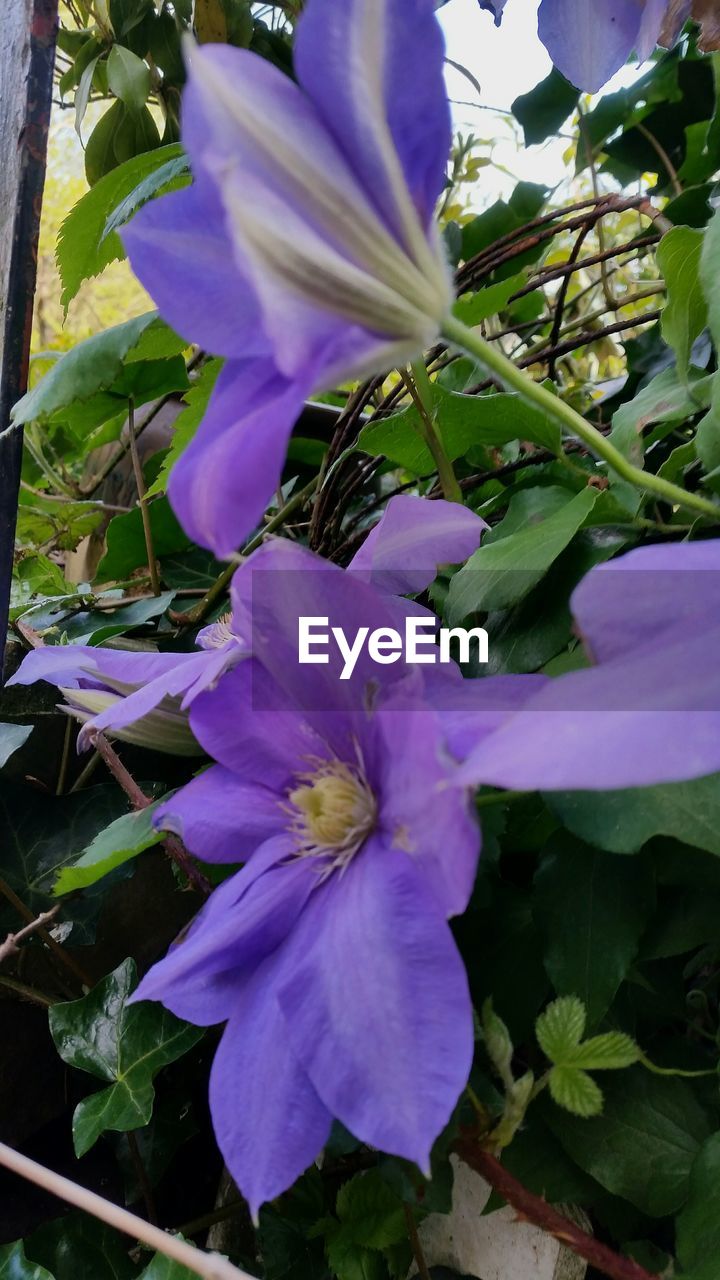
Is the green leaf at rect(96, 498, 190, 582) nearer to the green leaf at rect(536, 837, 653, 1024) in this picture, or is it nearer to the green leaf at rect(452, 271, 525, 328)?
the green leaf at rect(452, 271, 525, 328)

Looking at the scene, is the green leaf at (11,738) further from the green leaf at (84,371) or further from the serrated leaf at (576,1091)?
the serrated leaf at (576,1091)

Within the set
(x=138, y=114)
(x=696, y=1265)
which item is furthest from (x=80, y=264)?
(x=696, y=1265)

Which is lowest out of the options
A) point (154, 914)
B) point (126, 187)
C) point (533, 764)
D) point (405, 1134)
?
point (154, 914)

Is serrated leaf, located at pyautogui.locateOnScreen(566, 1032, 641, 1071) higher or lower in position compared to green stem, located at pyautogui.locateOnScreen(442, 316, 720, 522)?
lower

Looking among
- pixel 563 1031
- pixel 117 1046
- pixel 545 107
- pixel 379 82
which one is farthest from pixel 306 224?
pixel 545 107

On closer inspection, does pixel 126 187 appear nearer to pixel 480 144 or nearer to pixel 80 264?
pixel 80 264

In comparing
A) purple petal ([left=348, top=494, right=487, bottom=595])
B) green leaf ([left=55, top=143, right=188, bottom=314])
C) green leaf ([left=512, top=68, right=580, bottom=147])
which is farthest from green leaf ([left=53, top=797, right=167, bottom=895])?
green leaf ([left=512, top=68, right=580, bottom=147])
